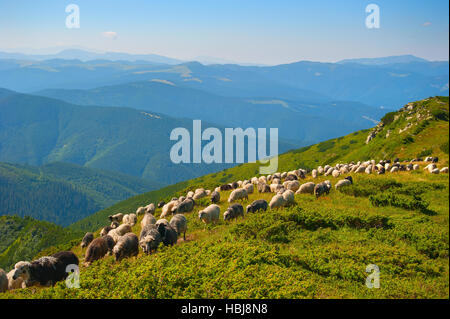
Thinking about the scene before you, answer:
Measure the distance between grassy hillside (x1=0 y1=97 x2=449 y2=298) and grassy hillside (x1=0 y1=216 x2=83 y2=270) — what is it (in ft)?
247

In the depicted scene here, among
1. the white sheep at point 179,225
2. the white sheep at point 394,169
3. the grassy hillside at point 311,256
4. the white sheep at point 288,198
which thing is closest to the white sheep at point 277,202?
the white sheep at point 288,198

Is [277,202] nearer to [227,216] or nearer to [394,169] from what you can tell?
[227,216]

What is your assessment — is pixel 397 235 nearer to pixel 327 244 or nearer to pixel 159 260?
pixel 327 244

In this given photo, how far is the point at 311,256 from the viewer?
47.1 feet

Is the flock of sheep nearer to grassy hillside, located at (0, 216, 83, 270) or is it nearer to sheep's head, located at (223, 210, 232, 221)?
sheep's head, located at (223, 210, 232, 221)

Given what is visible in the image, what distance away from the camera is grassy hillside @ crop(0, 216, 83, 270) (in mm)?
88125

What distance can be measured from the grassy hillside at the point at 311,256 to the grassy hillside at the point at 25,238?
247 feet

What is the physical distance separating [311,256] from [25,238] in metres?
111

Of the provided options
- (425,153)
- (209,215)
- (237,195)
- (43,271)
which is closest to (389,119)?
(425,153)

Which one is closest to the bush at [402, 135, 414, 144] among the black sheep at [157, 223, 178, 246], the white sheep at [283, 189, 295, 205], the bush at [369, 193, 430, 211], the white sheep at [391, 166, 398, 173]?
the white sheep at [391, 166, 398, 173]

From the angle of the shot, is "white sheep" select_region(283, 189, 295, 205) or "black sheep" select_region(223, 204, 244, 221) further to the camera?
"white sheep" select_region(283, 189, 295, 205)

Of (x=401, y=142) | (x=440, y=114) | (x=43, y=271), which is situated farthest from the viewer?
(x=401, y=142)

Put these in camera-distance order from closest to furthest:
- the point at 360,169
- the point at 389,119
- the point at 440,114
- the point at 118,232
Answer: the point at 118,232 → the point at 360,169 → the point at 440,114 → the point at 389,119

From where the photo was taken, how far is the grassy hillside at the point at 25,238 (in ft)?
289
